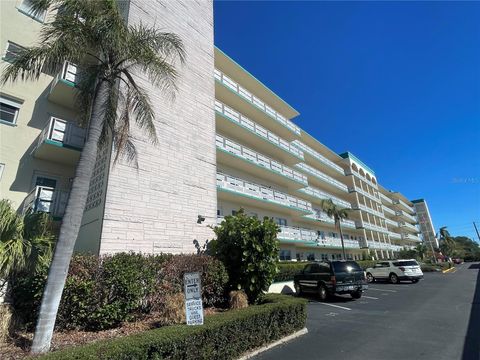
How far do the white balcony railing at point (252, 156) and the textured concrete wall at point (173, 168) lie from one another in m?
2.12

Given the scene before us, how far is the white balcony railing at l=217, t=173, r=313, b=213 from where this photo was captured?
18391mm

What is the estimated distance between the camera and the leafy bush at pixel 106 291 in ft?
24.0

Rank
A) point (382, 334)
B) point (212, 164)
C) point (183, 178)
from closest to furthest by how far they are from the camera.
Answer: point (382, 334) → point (183, 178) → point (212, 164)

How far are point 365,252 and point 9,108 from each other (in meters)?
45.4

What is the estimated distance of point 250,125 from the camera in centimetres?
2280

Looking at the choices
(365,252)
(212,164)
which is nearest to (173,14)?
(212,164)

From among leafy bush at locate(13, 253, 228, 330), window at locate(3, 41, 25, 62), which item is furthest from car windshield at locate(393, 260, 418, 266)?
window at locate(3, 41, 25, 62)

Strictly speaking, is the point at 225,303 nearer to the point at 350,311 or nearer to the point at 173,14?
the point at 350,311

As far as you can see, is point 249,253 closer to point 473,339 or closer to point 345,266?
point 473,339

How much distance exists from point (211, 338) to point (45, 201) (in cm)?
985

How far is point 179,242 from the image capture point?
12922 mm

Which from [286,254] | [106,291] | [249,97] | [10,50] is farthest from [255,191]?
[10,50]

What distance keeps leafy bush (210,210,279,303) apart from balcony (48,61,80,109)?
31.7 ft

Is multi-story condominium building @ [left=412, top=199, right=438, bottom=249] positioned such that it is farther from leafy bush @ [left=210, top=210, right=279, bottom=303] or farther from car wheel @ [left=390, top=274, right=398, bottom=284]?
leafy bush @ [left=210, top=210, right=279, bottom=303]
